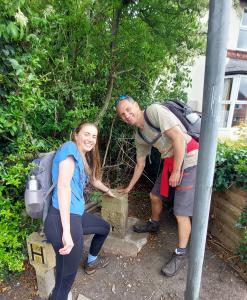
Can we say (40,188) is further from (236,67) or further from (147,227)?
(236,67)

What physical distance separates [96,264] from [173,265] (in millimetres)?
849

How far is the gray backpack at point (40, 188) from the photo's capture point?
209 cm

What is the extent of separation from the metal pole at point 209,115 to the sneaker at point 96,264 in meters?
1.38

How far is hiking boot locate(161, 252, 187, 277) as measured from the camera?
9.14ft

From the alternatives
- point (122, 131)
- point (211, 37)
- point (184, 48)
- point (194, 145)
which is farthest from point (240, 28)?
point (211, 37)

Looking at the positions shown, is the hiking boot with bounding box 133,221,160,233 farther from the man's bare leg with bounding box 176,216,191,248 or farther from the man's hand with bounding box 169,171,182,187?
the man's hand with bounding box 169,171,182,187

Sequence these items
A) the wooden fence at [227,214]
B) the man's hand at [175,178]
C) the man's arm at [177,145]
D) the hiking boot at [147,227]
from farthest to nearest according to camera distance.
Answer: the hiking boot at [147,227] → the wooden fence at [227,214] → the man's hand at [175,178] → the man's arm at [177,145]

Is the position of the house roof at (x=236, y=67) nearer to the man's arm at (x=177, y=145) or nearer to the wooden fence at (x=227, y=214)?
the wooden fence at (x=227, y=214)

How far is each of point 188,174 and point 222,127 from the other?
34.6ft

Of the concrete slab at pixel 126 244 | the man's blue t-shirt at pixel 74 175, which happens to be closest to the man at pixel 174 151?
the concrete slab at pixel 126 244

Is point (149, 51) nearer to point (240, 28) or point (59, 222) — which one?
point (59, 222)

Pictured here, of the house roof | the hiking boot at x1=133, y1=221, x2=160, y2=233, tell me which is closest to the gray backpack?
the hiking boot at x1=133, y1=221, x2=160, y2=233

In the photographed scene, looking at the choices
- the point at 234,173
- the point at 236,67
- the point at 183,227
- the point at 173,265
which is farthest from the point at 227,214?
the point at 236,67

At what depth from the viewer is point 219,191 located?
3188 mm
